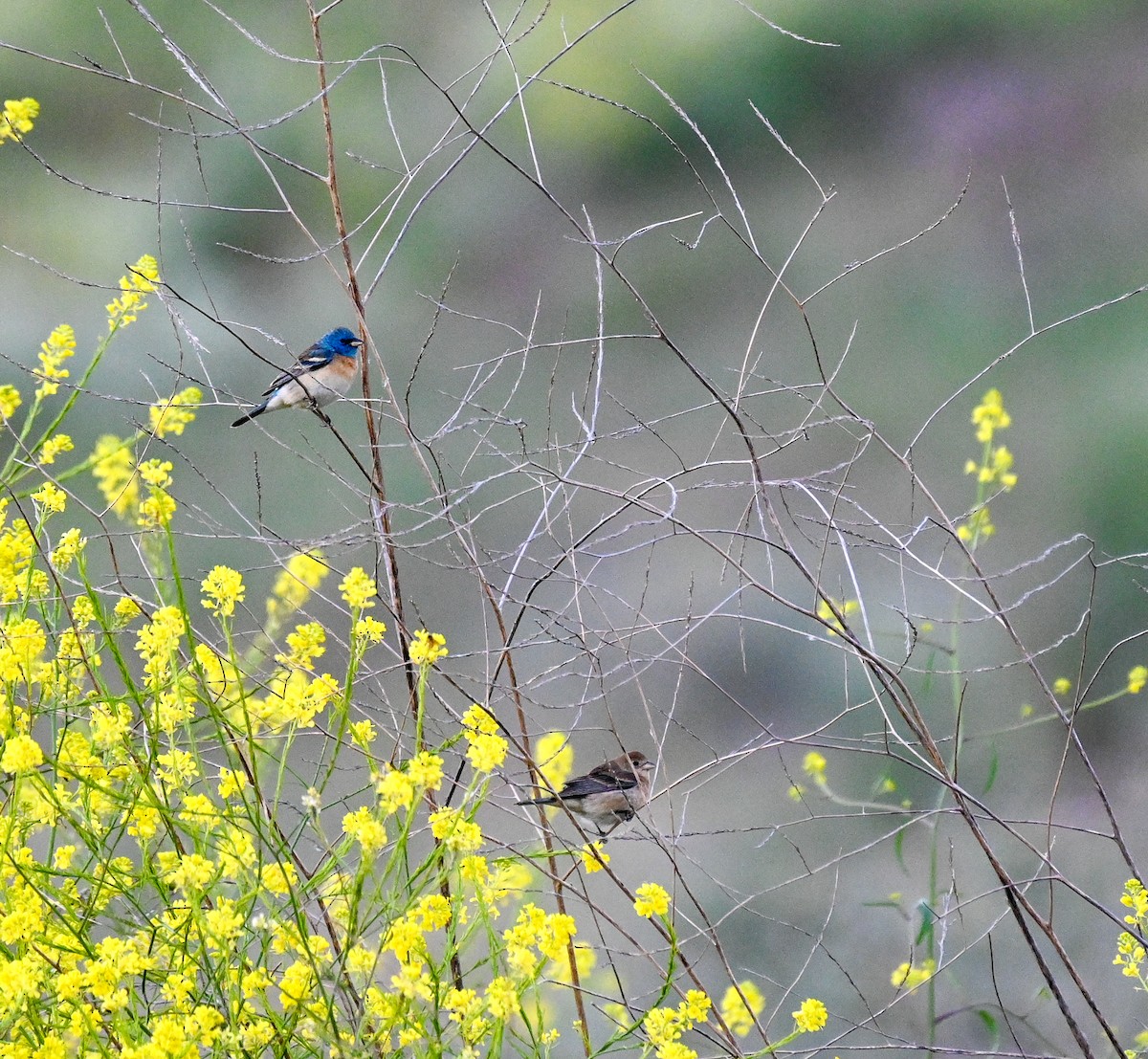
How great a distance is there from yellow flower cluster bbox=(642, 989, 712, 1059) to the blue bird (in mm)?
2017

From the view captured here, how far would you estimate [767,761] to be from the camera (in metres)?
2.52

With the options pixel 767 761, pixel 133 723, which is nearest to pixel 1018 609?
pixel 767 761

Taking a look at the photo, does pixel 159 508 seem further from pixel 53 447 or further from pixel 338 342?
pixel 338 342

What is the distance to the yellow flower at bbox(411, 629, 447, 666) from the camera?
100 centimetres

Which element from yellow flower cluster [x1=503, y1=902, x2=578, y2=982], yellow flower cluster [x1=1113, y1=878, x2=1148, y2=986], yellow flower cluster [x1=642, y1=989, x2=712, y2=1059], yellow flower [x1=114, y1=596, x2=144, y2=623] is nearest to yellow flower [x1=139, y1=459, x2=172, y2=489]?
yellow flower [x1=114, y1=596, x2=144, y2=623]

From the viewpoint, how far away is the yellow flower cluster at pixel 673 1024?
944 mm

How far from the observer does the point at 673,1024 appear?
0.98 metres

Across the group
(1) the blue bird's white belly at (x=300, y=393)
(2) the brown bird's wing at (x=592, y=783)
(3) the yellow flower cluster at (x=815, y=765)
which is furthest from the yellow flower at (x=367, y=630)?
(1) the blue bird's white belly at (x=300, y=393)

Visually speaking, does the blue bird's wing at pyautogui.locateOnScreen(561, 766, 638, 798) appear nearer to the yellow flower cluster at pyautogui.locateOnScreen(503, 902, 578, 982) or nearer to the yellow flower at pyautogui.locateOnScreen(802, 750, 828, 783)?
the yellow flower at pyautogui.locateOnScreen(802, 750, 828, 783)

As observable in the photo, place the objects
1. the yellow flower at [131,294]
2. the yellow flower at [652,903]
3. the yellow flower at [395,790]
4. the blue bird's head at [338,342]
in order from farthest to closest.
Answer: the blue bird's head at [338,342], the yellow flower at [131,294], the yellow flower at [652,903], the yellow flower at [395,790]

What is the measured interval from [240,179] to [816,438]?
1582mm

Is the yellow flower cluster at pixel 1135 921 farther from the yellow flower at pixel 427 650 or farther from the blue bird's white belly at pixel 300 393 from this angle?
the blue bird's white belly at pixel 300 393

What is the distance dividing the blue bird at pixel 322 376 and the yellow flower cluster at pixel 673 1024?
2.02 m

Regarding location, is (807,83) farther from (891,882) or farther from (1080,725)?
(891,882)
